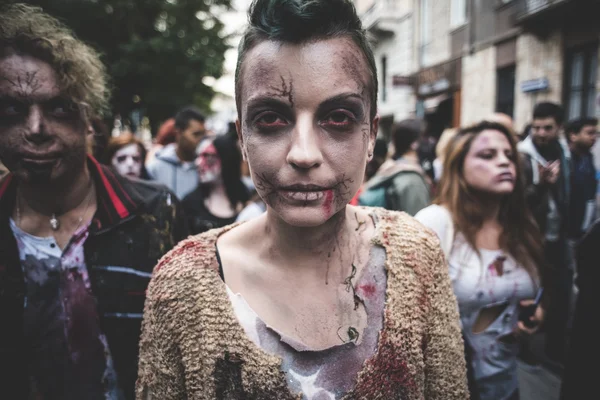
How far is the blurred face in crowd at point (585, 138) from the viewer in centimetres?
520

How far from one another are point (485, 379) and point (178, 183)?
10.5 feet

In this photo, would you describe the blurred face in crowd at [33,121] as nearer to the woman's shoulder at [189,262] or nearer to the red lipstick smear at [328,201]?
the woman's shoulder at [189,262]

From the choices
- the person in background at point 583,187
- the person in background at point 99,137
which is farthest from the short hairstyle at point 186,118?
the person in background at point 583,187

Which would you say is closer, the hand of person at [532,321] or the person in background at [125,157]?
the hand of person at [532,321]

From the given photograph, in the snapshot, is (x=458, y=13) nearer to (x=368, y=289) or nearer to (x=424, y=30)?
(x=424, y=30)

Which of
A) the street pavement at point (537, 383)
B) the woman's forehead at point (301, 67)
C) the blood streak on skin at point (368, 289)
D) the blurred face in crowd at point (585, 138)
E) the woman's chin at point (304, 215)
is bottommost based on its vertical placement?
the street pavement at point (537, 383)

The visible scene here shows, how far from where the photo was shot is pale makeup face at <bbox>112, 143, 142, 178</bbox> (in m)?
3.71

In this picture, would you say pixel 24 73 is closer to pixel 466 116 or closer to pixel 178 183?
pixel 178 183

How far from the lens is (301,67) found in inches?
44.8

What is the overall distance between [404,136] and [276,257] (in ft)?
10.2

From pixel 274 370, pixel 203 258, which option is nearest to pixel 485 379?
pixel 274 370

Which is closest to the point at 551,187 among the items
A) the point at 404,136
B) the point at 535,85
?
the point at 404,136

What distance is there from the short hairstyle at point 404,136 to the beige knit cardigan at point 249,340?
2.93 m

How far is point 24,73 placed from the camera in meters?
1.66
